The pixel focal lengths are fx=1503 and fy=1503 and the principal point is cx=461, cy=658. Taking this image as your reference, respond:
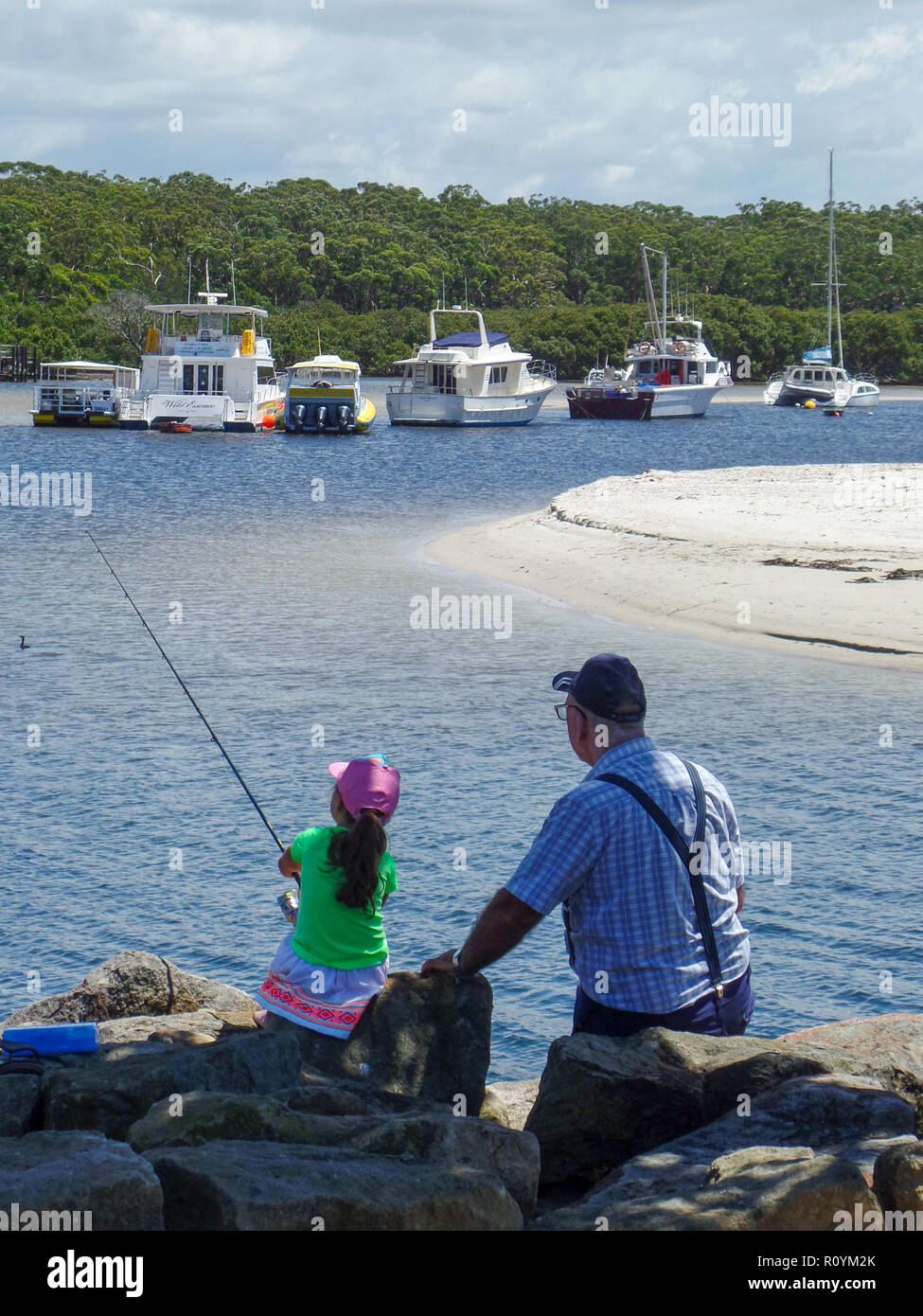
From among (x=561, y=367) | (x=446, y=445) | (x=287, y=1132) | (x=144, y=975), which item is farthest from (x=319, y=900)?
(x=561, y=367)

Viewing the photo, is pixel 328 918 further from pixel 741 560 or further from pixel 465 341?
pixel 465 341

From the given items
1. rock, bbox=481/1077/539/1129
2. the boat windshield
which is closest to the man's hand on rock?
rock, bbox=481/1077/539/1129

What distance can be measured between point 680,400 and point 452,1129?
238 feet

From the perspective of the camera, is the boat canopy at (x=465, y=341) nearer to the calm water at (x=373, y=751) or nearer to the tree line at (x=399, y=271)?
the tree line at (x=399, y=271)

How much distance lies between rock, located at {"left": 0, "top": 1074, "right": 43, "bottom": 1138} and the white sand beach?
12075 mm

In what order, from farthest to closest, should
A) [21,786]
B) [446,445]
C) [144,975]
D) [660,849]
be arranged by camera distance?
[446,445] < [21,786] < [144,975] < [660,849]

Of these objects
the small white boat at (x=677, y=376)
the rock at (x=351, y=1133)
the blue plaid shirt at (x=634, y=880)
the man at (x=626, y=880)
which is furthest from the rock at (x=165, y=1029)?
the small white boat at (x=677, y=376)

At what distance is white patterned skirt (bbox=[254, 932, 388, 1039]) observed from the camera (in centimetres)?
486

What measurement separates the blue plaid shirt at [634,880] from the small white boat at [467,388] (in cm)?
6224

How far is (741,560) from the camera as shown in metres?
20.2

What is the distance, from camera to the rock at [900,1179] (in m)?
3.43

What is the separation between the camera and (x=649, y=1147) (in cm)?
443
